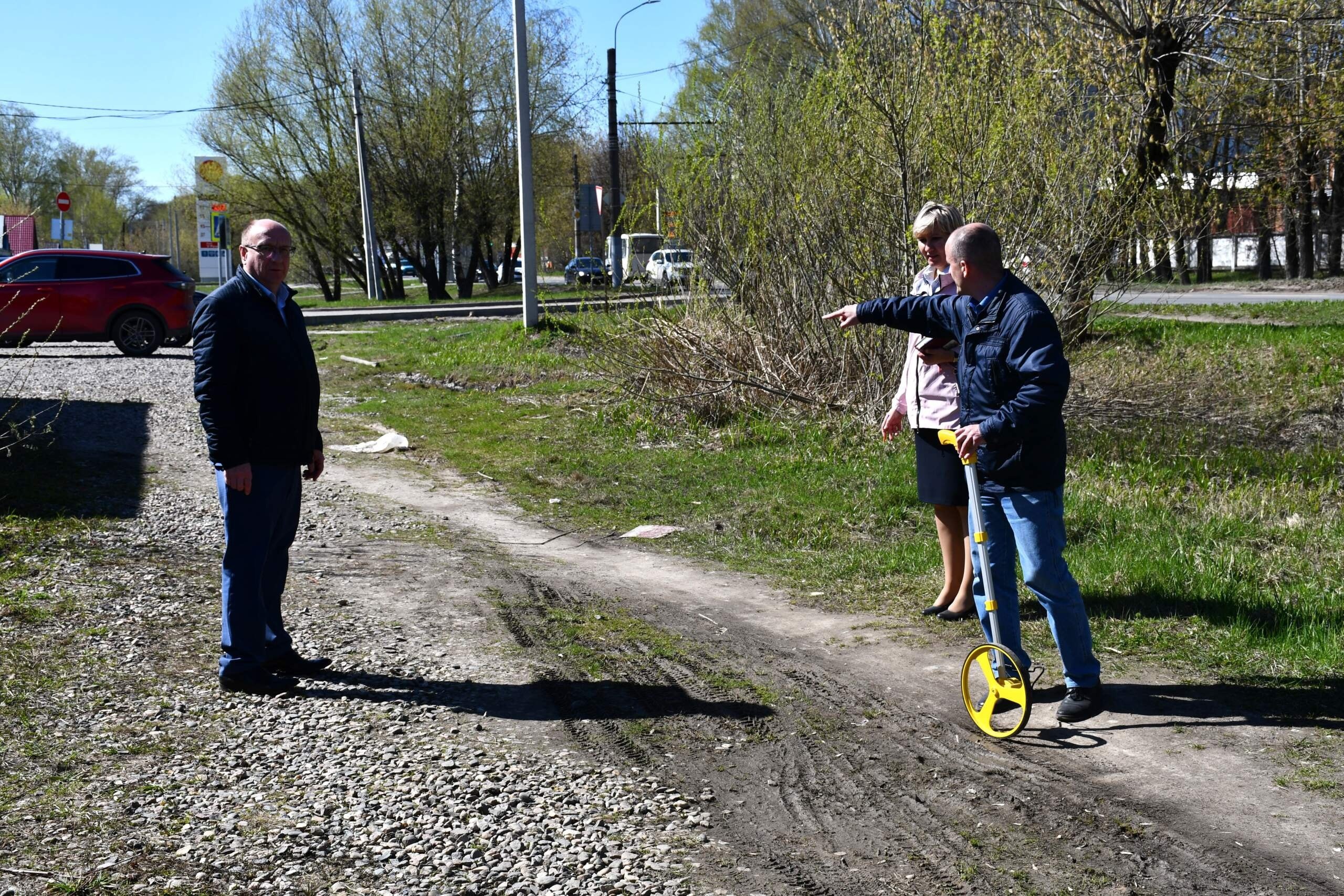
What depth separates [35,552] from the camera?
23.4ft

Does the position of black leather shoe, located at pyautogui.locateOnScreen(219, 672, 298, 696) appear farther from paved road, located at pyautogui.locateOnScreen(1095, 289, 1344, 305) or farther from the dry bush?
paved road, located at pyautogui.locateOnScreen(1095, 289, 1344, 305)

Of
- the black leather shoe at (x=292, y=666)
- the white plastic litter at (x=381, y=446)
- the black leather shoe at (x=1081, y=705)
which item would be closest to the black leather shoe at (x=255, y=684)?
the black leather shoe at (x=292, y=666)

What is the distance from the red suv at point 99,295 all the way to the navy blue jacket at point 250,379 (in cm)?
1608

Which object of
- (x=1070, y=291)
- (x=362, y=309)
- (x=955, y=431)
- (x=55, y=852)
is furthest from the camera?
(x=362, y=309)

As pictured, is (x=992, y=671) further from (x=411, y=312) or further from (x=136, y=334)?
(x=411, y=312)

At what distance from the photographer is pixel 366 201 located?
3803 centimetres

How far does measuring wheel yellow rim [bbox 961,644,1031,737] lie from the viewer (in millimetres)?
4355

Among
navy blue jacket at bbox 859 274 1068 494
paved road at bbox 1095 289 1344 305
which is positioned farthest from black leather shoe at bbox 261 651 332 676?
paved road at bbox 1095 289 1344 305

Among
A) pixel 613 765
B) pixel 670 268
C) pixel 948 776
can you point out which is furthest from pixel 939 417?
pixel 670 268

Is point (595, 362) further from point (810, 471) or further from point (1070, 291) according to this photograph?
point (1070, 291)

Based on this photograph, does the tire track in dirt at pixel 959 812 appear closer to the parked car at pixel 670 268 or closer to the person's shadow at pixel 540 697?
the person's shadow at pixel 540 697

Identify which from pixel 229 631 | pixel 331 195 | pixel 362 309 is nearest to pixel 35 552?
pixel 229 631

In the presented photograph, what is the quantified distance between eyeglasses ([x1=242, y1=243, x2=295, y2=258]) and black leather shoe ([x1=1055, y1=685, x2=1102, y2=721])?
3719 mm

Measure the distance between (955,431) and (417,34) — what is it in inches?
1589
